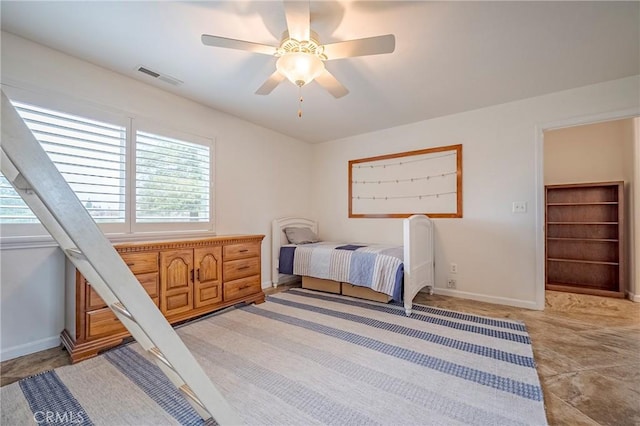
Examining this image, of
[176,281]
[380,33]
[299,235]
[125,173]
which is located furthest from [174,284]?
[380,33]

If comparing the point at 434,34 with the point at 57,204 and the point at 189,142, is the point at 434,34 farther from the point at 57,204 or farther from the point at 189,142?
the point at 189,142

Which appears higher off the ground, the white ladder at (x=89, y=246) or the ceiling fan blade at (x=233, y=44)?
the ceiling fan blade at (x=233, y=44)

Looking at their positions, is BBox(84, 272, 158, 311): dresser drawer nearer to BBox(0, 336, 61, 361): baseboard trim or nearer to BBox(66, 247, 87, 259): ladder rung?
BBox(0, 336, 61, 361): baseboard trim

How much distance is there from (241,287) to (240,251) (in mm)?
396

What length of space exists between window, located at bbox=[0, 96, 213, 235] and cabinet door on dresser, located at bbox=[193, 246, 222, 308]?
1.66 feet

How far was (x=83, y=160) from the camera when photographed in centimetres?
225

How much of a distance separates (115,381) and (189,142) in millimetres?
2268

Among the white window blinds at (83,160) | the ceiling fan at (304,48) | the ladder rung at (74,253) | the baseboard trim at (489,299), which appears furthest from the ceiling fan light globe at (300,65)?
the baseboard trim at (489,299)

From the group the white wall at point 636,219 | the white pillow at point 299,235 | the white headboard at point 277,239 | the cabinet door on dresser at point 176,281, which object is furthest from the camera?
the white pillow at point 299,235

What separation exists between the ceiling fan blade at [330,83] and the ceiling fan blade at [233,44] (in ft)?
1.33

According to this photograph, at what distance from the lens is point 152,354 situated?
1106mm

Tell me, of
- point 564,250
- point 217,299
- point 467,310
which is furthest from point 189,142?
point 564,250

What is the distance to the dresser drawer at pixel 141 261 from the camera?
211 centimetres

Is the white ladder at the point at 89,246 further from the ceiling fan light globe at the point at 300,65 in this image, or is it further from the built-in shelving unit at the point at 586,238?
the built-in shelving unit at the point at 586,238
